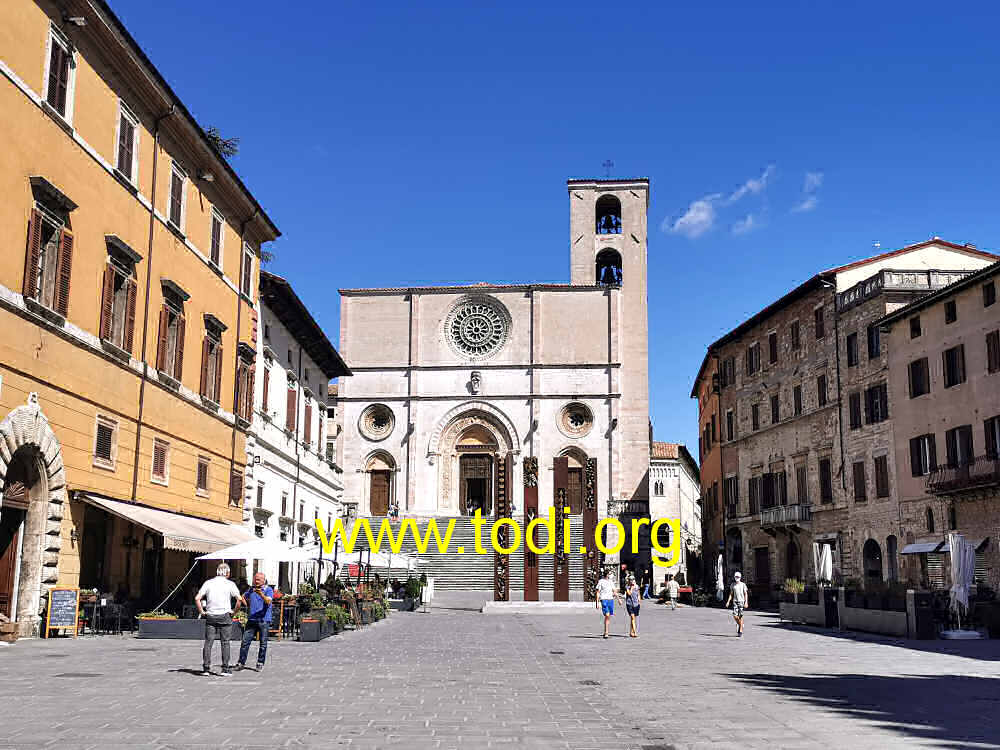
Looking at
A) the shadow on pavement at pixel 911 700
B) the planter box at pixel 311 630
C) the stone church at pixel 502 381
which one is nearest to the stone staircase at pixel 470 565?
the stone church at pixel 502 381

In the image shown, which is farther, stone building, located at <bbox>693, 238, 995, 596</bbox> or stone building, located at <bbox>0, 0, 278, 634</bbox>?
stone building, located at <bbox>693, 238, 995, 596</bbox>

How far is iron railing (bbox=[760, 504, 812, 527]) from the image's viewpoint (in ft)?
144

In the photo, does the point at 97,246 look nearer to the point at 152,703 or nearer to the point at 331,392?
the point at 152,703

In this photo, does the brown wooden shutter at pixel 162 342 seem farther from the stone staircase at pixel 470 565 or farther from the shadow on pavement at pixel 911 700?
the stone staircase at pixel 470 565

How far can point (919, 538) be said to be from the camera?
35750 mm

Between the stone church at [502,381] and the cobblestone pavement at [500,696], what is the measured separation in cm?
3960

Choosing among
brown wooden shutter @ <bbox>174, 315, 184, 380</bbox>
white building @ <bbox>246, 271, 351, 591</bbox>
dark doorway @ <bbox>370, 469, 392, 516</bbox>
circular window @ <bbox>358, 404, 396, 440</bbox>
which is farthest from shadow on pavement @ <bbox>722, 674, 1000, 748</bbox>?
circular window @ <bbox>358, 404, 396, 440</bbox>

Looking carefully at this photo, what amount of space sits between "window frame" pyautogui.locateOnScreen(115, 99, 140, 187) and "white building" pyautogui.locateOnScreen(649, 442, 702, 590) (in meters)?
40.7

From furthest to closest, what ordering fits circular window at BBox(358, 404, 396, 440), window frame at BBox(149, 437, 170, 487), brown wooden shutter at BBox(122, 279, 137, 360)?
1. circular window at BBox(358, 404, 396, 440)
2. window frame at BBox(149, 437, 170, 487)
3. brown wooden shutter at BBox(122, 279, 137, 360)

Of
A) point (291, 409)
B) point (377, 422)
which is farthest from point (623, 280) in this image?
point (291, 409)

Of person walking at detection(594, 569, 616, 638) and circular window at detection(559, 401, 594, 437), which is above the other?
circular window at detection(559, 401, 594, 437)

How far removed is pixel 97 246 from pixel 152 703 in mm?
11448

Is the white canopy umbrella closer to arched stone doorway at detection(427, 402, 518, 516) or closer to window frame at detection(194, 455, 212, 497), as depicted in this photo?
→ window frame at detection(194, 455, 212, 497)

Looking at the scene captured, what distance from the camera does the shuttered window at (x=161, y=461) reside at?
2284 cm
